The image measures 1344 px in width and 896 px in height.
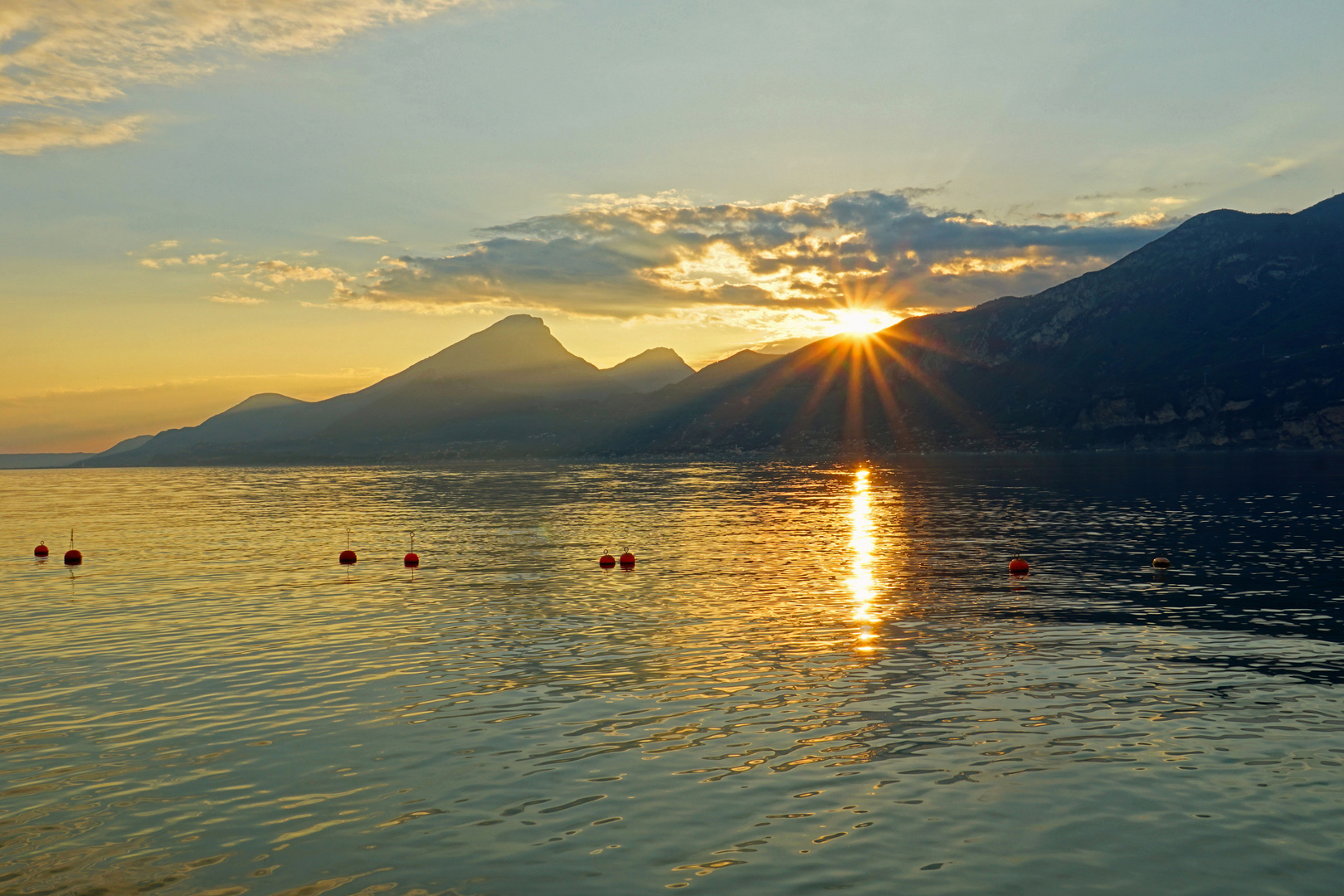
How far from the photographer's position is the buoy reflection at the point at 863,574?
41938 millimetres

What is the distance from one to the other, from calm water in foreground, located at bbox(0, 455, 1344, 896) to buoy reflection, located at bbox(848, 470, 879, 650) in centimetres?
44

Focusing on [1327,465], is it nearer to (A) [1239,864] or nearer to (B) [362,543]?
(B) [362,543]

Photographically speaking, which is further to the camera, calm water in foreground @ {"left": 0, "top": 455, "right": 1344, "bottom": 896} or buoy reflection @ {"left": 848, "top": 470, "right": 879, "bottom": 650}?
A: buoy reflection @ {"left": 848, "top": 470, "right": 879, "bottom": 650}

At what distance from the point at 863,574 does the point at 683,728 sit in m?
34.8

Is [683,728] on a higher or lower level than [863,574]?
higher

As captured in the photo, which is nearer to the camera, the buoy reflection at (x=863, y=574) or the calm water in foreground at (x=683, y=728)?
the calm water in foreground at (x=683, y=728)

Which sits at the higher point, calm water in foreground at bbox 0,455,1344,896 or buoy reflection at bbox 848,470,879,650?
calm water in foreground at bbox 0,455,1344,896

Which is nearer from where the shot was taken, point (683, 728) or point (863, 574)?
point (683, 728)

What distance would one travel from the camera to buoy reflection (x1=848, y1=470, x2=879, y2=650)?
41938mm

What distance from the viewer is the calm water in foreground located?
721 inches

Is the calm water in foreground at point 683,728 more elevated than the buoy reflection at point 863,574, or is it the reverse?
the calm water in foreground at point 683,728

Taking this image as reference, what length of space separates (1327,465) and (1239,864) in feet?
723

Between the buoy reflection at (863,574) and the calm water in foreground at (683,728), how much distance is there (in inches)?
17.4

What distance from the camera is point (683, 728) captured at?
2714 centimetres
